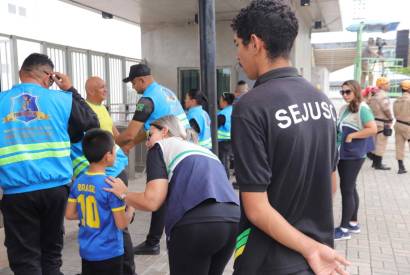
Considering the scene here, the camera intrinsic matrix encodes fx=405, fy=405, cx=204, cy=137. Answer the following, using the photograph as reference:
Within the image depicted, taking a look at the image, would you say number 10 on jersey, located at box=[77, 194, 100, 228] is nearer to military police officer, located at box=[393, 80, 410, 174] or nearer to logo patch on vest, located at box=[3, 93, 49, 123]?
logo patch on vest, located at box=[3, 93, 49, 123]

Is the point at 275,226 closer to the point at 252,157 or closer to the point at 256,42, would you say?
the point at 252,157

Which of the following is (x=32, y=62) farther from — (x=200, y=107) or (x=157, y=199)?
(x=200, y=107)

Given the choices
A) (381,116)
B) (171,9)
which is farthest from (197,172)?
(171,9)

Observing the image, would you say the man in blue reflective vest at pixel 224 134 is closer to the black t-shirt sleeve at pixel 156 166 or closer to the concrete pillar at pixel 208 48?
the concrete pillar at pixel 208 48

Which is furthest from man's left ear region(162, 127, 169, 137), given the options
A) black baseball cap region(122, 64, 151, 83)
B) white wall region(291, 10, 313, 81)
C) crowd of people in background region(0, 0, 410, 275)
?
white wall region(291, 10, 313, 81)

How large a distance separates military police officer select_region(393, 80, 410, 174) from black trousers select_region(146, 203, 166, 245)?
655 centimetres

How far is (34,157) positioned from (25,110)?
0.34m

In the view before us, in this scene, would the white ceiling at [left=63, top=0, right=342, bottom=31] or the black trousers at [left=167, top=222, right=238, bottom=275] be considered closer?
the black trousers at [left=167, top=222, right=238, bottom=275]

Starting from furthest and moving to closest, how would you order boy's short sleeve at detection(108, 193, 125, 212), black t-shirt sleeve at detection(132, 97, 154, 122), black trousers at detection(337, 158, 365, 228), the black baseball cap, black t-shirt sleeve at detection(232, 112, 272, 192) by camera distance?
1. black trousers at detection(337, 158, 365, 228)
2. the black baseball cap
3. black t-shirt sleeve at detection(132, 97, 154, 122)
4. boy's short sleeve at detection(108, 193, 125, 212)
5. black t-shirt sleeve at detection(232, 112, 272, 192)

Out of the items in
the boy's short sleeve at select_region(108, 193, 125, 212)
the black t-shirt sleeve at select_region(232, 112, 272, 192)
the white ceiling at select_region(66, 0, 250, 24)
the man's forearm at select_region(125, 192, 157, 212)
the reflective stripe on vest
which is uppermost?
the white ceiling at select_region(66, 0, 250, 24)

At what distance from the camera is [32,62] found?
2.97m

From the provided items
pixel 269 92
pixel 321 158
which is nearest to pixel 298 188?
pixel 321 158

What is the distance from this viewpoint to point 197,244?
2.23 m

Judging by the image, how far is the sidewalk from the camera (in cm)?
400
